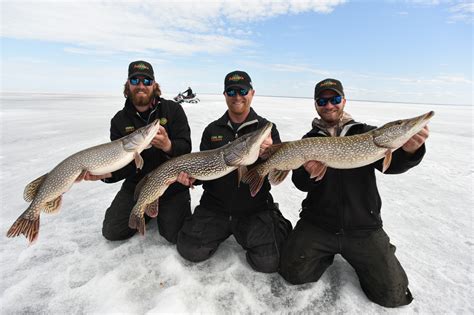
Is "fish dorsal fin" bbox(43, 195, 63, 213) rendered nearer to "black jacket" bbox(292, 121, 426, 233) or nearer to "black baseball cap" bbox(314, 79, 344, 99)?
"black jacket" bbox(292, 121, 426, 233)

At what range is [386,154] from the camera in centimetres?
242

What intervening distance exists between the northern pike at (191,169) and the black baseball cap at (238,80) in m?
0.74

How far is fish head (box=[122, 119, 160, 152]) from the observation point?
2.70 m

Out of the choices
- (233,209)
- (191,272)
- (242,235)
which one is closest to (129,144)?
(233,209)

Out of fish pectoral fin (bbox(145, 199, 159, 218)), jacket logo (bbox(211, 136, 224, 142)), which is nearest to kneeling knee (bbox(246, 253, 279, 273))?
fish pectoral fin (bbox(145, 199, 159, 218))

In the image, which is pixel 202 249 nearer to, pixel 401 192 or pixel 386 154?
pixel 386 154

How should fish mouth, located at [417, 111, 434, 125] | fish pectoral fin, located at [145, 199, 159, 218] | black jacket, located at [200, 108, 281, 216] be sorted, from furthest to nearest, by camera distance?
1. black jacket, located at [200, 108, 281, 216]
2. fish pectoral fin, located at [145, 199, 159, 218]
3. fish mouth, located at [417, 111, 434, 125]

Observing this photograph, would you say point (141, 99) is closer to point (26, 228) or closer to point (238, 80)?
point (238, 80)

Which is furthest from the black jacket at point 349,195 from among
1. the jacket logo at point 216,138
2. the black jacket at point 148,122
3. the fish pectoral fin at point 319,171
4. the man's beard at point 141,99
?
the man's beard at point 141,99

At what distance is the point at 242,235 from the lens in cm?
291

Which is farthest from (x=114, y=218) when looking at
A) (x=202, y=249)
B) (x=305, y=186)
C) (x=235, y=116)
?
(x=305, y=186)

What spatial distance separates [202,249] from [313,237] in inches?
44.7

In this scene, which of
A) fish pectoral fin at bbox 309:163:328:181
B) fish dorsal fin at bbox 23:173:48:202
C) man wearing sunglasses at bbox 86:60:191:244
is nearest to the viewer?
fish pectoral fin at bbox 309:163:328:181

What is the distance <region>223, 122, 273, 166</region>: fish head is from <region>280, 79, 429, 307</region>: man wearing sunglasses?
53 cm
